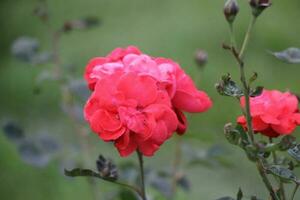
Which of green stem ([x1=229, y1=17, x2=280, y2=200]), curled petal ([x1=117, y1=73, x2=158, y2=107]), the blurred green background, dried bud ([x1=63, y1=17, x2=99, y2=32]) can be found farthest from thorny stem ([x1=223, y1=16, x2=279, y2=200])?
the blurred green background

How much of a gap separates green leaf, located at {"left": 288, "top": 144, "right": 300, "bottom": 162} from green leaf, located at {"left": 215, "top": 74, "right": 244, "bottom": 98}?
0.09 m

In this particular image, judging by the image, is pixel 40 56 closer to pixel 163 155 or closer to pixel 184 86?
pixel 184 86

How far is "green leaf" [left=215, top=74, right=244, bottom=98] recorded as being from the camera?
0.73 metres

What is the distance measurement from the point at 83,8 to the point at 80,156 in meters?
1.60

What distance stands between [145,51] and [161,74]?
Answer: 1925 mm

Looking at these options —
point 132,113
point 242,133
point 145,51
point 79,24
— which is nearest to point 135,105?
point 132,113

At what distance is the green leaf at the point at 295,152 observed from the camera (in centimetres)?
77

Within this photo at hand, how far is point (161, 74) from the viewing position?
0.79 m

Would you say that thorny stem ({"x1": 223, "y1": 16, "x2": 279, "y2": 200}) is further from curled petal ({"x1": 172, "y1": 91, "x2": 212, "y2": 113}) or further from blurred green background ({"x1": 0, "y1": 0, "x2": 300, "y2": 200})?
blurred green background ({"x1": 0, "y1": 0, "x2": 300, "y2": 200})

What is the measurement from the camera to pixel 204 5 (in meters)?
3.01

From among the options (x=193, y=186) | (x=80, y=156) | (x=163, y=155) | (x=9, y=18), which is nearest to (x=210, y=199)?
(x=193, y=186)

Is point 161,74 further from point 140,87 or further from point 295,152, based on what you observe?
point 295,152

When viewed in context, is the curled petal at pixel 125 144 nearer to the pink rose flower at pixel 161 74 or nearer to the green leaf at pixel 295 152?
the pink rose flower at pixel 161 74

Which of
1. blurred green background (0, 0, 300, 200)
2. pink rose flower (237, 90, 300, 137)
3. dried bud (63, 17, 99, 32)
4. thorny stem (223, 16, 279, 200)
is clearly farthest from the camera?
blurred green background (0, 0, 300, 200)
